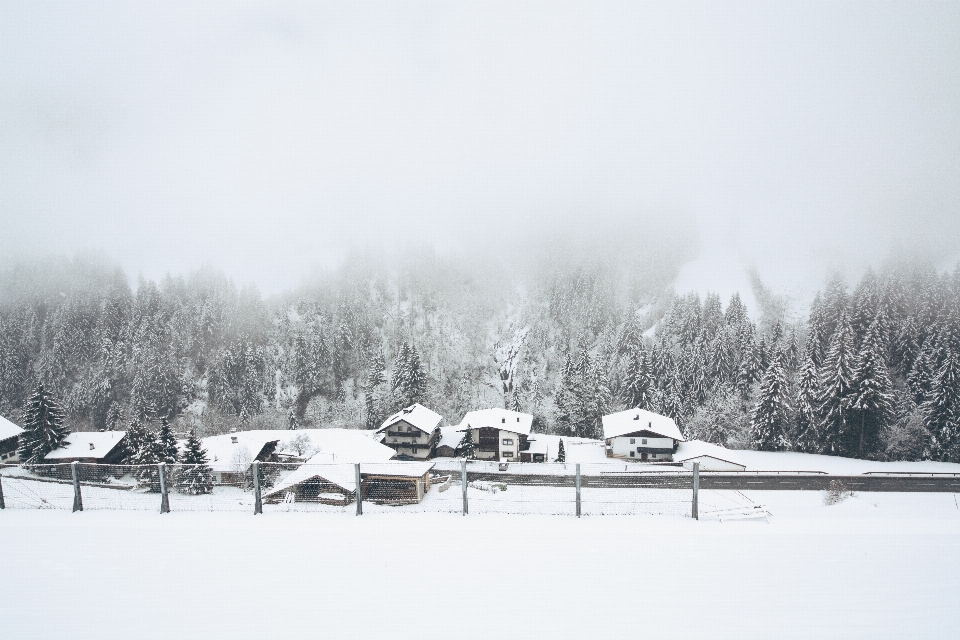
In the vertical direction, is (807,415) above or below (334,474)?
below

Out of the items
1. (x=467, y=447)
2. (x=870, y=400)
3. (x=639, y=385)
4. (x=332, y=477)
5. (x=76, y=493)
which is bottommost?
(x=467, y=447)

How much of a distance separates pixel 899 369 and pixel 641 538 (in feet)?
210

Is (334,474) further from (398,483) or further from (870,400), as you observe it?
(870,400)

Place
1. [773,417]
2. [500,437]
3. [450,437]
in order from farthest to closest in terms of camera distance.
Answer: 1. [450,437]
2. [500,437]
3. [773,417]

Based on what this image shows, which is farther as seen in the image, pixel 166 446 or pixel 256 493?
pixel 166 446

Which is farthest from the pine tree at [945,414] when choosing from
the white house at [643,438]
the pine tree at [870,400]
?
the white house at [643,438]

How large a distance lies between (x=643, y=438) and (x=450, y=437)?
828 inches

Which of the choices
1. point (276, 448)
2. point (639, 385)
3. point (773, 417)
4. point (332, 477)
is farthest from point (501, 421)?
point (332, 477)

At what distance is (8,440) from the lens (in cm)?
3759

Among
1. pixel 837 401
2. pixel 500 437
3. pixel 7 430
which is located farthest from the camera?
pixel 500 437

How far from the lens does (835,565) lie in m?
5.41

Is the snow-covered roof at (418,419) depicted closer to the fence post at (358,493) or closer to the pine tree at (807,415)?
the fence post at (358,493)

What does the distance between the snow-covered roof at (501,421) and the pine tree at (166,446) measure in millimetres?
25734

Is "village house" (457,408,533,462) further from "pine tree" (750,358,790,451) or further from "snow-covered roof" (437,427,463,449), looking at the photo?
"pine tree" (750,358,790,451)
